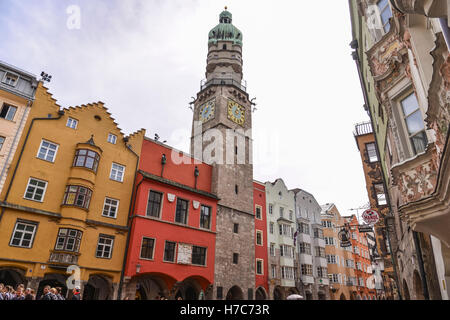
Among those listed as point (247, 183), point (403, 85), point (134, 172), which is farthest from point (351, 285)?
point (403, 85)

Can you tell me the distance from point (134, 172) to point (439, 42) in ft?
81.0

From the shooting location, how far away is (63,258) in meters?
19.5

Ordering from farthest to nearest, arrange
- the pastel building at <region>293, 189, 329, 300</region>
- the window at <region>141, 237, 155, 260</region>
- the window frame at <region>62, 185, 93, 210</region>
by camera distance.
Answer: the pastel building at <region>293, 189, 329, 300</region> → the window at <region>141, 237, 155, 260</region> → the window frame at <region>62, 185, 93, 210</region>

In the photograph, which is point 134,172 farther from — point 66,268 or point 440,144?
point 440,144

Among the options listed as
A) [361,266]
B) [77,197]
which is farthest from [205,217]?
[361,266]

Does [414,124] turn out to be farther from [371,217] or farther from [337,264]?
[337,264]

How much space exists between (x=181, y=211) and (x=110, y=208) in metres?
6.61

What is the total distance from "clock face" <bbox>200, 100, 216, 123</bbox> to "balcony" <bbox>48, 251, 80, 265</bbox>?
24.1 meters

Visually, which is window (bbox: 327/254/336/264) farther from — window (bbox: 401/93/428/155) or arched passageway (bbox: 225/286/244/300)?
window (bbox: 401/93/428/155)

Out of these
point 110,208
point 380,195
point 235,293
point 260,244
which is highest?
point 380,195

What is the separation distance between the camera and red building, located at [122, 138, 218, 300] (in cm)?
2319

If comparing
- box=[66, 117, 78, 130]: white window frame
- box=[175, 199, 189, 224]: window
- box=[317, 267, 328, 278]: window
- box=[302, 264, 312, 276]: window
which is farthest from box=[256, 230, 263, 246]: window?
box=[66, 117, 78, 130]: white window frame

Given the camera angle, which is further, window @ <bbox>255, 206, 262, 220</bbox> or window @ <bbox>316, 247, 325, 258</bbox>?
window @ <bbox>316, 247, 325, 258</bbox>

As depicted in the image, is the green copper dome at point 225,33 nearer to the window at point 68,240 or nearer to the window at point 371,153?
the window at point 371,153
